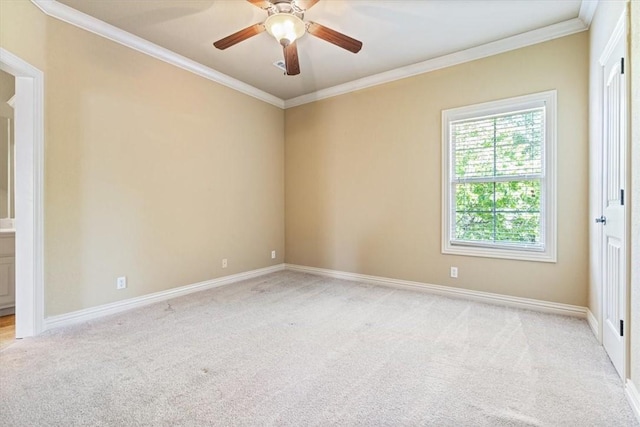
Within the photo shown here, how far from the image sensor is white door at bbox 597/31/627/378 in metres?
1.85

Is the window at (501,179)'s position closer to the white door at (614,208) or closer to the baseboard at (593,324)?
the baseboard at (593,324)

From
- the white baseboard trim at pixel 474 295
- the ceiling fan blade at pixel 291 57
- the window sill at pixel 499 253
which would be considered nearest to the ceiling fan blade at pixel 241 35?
the ceiling fan blade at pixel 291 57

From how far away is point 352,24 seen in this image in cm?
301

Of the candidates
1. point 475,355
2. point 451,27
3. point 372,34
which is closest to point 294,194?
point 372,34

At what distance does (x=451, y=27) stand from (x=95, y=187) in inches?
154

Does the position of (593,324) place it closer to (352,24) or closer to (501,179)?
(501,179)

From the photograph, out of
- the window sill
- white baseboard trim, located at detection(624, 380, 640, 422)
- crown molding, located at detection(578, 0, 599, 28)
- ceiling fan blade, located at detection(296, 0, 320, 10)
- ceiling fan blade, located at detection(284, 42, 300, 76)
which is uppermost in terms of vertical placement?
crown molding, located at detection(578, 0, 599, 28)

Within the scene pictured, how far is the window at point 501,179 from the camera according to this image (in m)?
3.13

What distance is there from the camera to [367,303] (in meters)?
3.43

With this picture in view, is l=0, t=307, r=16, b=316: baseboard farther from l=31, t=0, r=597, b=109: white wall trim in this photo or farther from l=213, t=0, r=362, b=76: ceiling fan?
l=213, t=0, r=362, b=76: ceiling fan

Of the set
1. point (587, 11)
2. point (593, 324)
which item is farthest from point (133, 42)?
point (593, 324)

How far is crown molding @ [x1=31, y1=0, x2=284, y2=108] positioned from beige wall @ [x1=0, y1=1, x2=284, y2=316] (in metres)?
0.06

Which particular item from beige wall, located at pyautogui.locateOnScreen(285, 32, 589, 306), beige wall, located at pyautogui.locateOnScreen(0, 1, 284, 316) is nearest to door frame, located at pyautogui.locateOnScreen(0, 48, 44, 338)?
beige wall, located at pyautogui.locateOnScreen(0, 1, 284, 316)

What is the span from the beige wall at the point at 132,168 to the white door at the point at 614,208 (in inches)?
158
